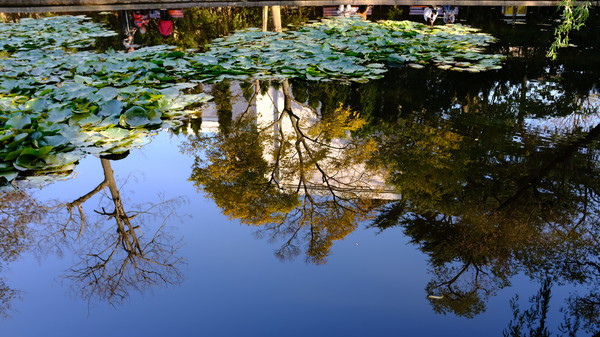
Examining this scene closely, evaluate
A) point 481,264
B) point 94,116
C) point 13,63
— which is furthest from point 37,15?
point 481,264

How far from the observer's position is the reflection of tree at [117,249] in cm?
250

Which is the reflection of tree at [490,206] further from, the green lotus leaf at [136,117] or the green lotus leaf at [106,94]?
the green lotus leaf at [106,94]

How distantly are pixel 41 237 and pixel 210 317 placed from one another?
130cm

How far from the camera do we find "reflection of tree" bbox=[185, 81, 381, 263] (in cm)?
290

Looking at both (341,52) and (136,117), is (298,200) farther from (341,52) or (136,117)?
(341,52)

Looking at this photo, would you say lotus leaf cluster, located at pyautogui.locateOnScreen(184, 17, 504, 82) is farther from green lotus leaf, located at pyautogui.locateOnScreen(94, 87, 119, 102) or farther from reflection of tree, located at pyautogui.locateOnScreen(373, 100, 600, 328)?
reflection of tree, located at pyautogui.locateOnScreen(373, 100, 600, 328)

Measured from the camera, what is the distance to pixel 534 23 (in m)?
9.41

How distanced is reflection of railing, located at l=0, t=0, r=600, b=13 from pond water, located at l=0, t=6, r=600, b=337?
5268 millimetres

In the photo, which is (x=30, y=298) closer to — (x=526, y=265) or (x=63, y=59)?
(x=526, y=265)

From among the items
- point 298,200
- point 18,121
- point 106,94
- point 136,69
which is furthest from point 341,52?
point 18,121

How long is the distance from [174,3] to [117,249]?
924 centimetres

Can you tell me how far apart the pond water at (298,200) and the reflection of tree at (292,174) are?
0.02m

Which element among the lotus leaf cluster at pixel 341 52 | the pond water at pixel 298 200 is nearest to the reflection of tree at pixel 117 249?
the pond water at pixel 298 200

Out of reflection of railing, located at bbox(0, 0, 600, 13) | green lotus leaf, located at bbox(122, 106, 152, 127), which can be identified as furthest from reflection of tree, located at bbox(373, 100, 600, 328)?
reflection of railing, located at bbox(0, 0, 600, 13)
